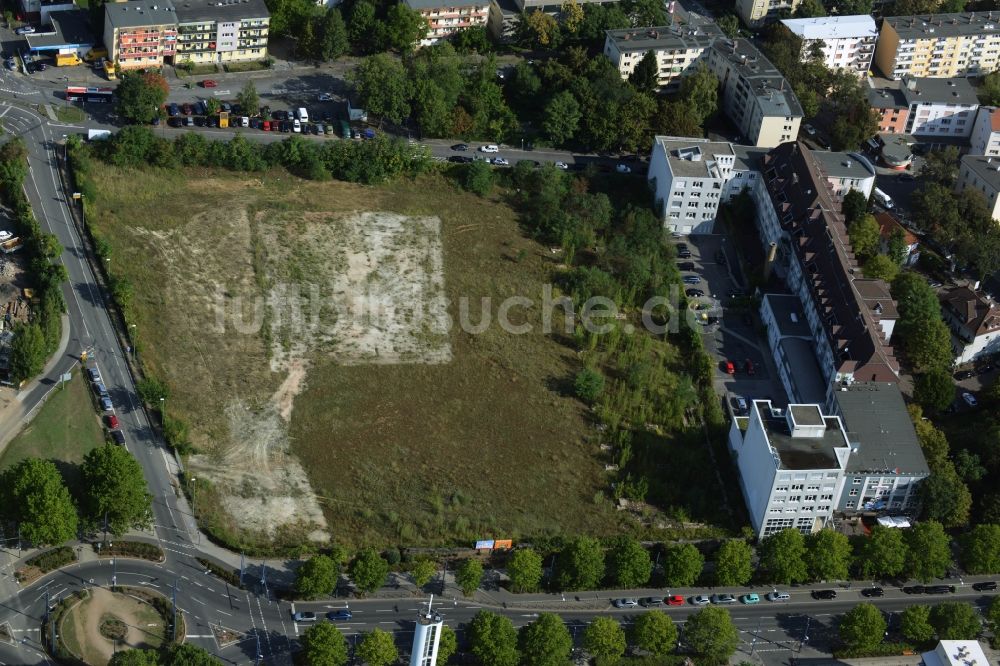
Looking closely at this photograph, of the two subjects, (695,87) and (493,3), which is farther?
(493,3)

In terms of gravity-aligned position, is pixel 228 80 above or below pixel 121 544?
above

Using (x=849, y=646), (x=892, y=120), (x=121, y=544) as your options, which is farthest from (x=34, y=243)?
(x=892, y=120)

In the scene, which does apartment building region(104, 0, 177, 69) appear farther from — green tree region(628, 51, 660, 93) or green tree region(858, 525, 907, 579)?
green tree region(858, 525, 907, 579)

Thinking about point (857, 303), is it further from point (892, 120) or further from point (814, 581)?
point (892, 120)

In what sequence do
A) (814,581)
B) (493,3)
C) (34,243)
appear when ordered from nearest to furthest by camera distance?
(814,581) < (34,243) < (493,3)

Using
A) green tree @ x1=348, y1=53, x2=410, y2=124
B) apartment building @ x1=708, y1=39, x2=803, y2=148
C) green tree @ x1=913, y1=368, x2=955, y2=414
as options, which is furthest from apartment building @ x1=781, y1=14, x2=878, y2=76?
green tree @ x1=913, y1=368, x2=955, y2=414

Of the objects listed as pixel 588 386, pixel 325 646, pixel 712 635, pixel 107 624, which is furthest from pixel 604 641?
pixel 107 624
